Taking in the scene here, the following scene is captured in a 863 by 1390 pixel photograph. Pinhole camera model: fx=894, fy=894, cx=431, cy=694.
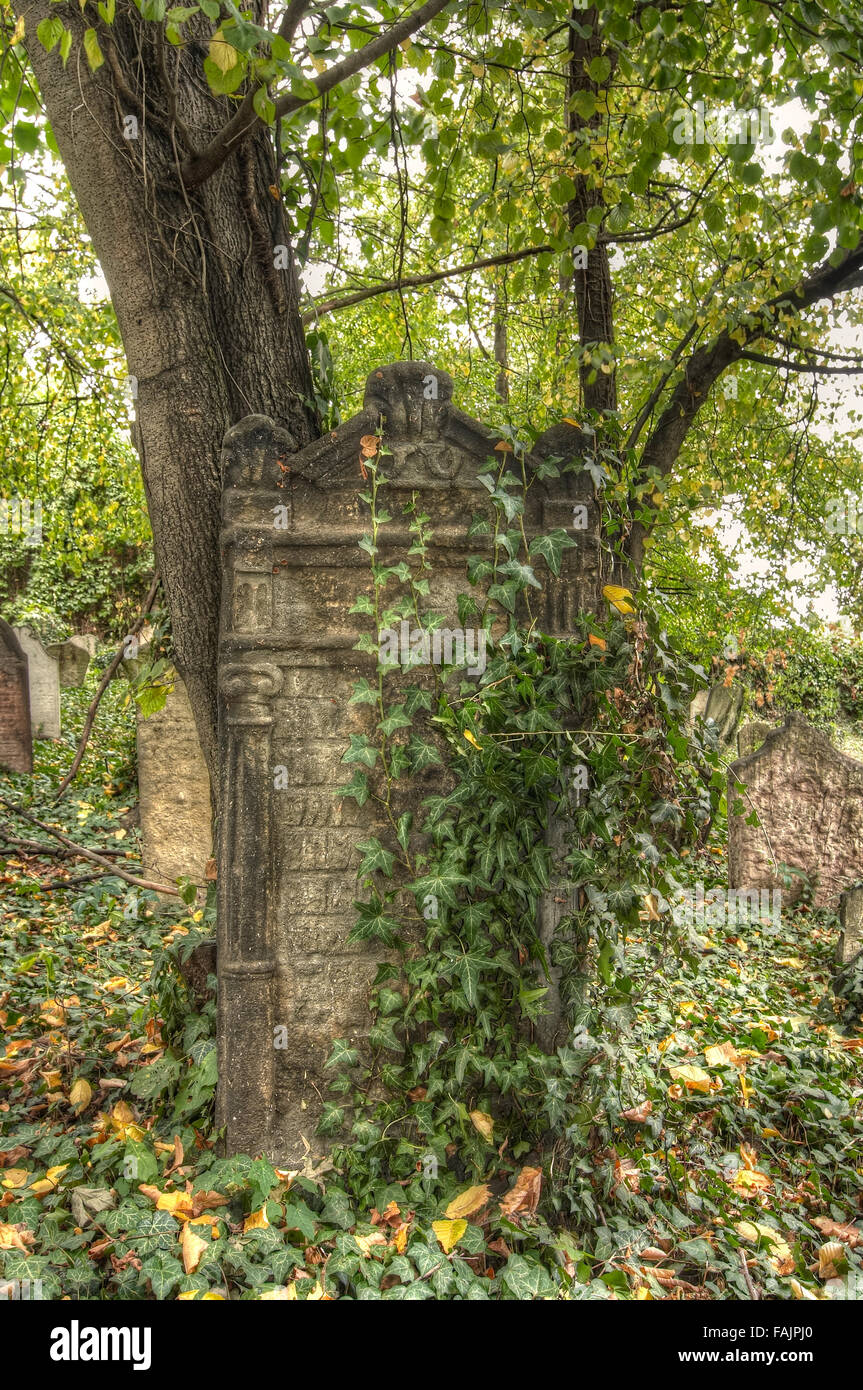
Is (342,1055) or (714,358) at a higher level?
(714,358)

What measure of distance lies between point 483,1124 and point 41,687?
28.9ft

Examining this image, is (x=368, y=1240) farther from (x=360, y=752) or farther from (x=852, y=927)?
(x=852, y=927)

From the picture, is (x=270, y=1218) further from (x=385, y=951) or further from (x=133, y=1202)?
(x=385, y=951)

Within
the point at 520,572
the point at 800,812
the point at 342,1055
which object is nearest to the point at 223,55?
the point at 520,572

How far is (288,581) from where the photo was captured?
3254 mm

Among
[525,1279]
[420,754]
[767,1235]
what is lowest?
[767,1235]

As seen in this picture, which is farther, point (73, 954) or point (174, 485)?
point (73, 954)

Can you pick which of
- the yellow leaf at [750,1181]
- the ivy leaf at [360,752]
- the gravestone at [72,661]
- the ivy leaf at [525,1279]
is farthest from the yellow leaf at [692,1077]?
the gravestone at [72,661]

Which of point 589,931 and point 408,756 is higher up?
point 408,756

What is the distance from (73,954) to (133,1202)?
2635 millimetres

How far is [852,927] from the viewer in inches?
216

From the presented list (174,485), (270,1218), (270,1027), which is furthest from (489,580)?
(270,1218)

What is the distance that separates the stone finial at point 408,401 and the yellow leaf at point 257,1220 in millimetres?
2671

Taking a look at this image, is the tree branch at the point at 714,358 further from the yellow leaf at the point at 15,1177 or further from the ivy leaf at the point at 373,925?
the yellow leaf at the point at 15,1177
